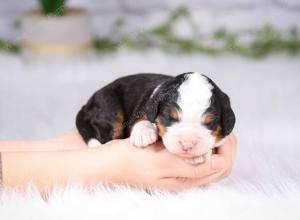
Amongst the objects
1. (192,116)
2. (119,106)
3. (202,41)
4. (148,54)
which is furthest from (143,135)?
(202,41)

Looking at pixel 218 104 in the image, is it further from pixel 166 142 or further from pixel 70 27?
pixel 70 27

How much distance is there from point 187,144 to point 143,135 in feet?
0.70

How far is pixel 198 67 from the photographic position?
327 cm

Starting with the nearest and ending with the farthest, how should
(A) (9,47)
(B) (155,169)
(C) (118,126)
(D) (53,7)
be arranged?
1. (B) (155,169)
2. (C) (118,126)
3. (D) (53,7)
4. (A) (9,47)

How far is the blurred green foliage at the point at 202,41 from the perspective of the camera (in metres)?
3.56

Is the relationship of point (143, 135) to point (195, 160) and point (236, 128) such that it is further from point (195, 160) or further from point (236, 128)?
point (236, 128)

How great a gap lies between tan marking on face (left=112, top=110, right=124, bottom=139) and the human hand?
205mm

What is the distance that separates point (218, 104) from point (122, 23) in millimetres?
2260

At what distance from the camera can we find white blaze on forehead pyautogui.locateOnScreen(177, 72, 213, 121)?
1588mm

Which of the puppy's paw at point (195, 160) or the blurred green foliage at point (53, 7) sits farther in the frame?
the blurred green foliage at point (53, 7)

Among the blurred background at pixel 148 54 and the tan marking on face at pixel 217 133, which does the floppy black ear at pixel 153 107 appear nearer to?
the tan marking on face at pixel 217 133

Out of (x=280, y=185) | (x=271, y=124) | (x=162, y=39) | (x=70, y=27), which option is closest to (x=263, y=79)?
(x=271, y=124)

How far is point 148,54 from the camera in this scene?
343 cm

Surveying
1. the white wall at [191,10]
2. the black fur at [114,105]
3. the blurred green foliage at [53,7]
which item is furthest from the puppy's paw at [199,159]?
the white wall at [191,10]
